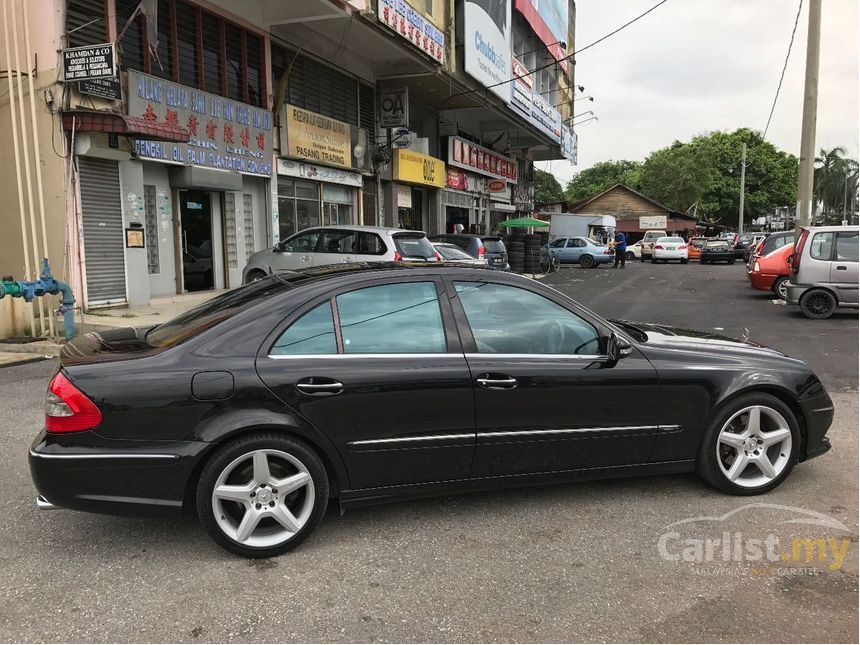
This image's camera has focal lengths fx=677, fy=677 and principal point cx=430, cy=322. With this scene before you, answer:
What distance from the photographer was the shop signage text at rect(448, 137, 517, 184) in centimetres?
2648

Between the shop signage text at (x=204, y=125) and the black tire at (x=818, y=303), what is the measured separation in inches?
458

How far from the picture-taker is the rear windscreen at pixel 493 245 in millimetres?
21078

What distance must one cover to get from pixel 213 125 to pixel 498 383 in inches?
489

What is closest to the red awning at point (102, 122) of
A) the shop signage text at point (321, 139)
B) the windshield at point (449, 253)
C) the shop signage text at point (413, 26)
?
the shop signage text at point (321, 139)

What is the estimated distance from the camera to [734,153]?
211 ft

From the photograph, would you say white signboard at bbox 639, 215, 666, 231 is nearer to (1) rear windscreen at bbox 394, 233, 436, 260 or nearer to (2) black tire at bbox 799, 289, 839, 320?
(2) black tire at bbox 799, 289, 839, 320

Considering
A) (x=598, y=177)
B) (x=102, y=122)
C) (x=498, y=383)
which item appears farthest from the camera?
(x=598, y=177)

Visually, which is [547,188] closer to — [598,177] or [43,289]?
[598,177]

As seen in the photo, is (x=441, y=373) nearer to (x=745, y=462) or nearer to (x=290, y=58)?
(x=745, y=462)

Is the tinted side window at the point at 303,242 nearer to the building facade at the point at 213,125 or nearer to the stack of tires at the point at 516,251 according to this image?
the building facade at the point at 213,125

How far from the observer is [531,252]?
84.8 feet

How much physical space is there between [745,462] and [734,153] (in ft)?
223

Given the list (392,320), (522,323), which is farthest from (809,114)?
(392,320)

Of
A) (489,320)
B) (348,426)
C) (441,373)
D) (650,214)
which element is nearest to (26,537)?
(348,426)
